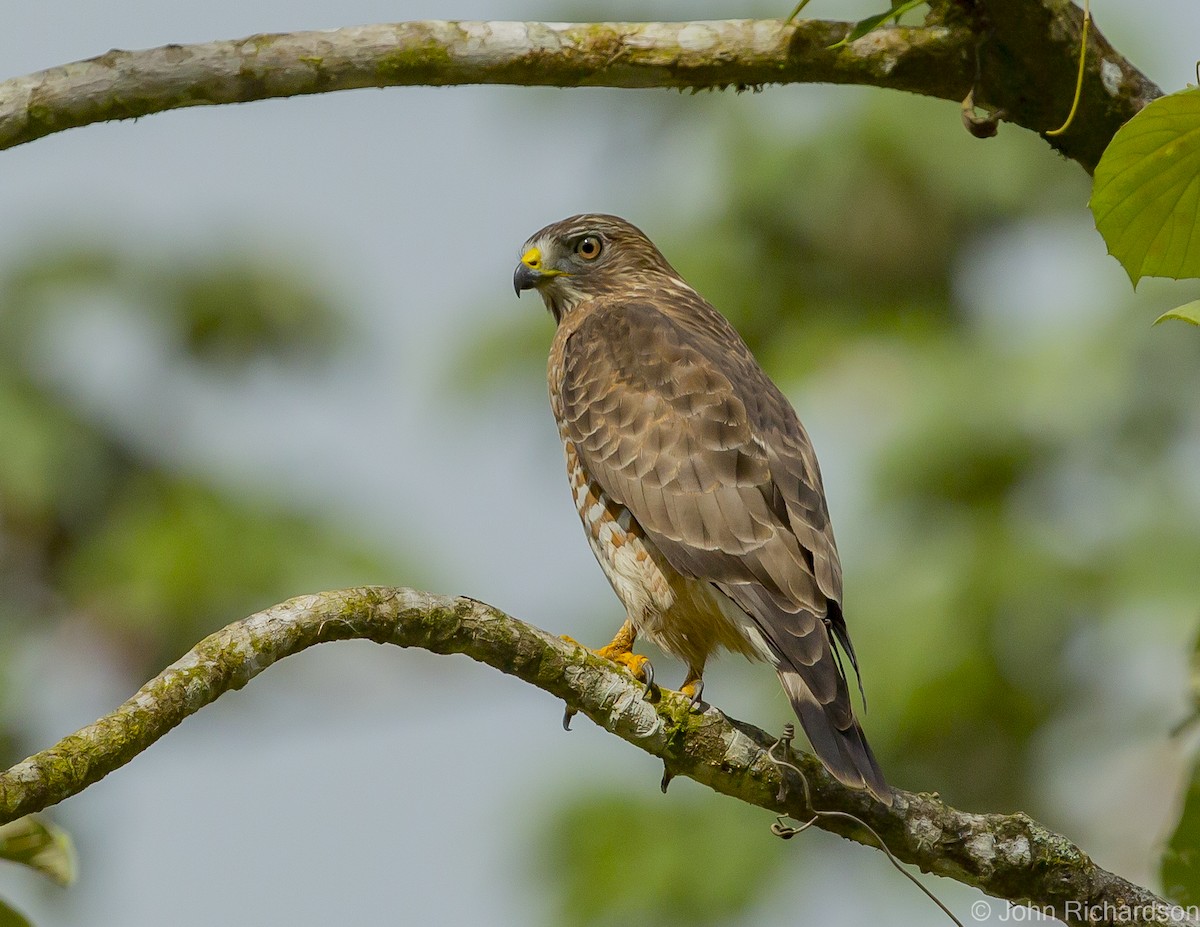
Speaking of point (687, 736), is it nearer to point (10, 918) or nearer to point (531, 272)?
point (10, 918)

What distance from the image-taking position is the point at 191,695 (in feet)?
8.04

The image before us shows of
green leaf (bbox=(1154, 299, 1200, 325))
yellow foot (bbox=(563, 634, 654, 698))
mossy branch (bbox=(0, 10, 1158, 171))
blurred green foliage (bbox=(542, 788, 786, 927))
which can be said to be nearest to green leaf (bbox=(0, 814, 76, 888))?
yellow foot (bbox=(563, 634, 654, 698))

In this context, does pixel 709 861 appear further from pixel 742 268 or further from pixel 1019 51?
pixel 1019 51

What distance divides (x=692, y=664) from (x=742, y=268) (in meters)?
7.23

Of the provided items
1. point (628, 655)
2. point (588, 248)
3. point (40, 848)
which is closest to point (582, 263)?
point (588, 248)

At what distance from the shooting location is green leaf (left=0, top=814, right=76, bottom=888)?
252 centimetres

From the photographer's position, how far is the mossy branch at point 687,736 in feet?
8.57

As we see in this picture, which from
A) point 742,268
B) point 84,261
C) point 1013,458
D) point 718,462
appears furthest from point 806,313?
point 718,462

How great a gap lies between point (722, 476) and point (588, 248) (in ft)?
5.12

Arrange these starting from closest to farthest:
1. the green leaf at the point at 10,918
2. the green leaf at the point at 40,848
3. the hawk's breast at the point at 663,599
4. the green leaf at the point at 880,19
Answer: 1. the green leaf at the point at 10,918
2. the green leaf at the point at 40,848
3. the green leaf at the point at 880,19
4. the hawk's breast at the point at 663,599

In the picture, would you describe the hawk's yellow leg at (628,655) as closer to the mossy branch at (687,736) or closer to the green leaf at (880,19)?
the mossy branch at (687,736)

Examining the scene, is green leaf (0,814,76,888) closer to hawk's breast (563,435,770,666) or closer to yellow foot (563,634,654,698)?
yellow foot (563,634,654,698)

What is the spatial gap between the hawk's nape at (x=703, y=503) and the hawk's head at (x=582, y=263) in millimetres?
465

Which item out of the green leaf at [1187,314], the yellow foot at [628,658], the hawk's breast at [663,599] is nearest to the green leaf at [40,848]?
the yellow foot at [628,658]
